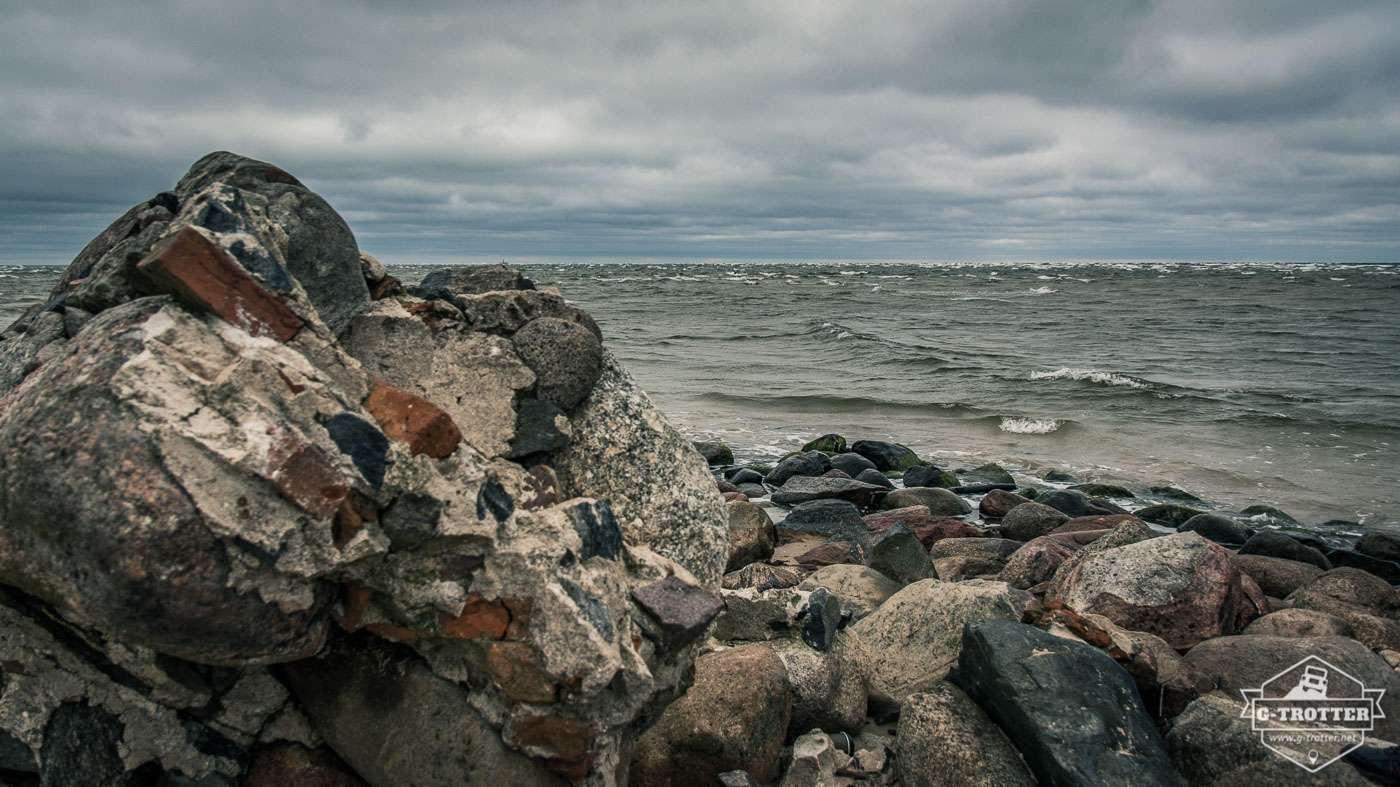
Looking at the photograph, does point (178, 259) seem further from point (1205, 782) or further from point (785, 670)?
point (1205, 782)

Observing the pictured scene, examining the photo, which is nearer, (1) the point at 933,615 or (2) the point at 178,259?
(2) the point at 178,259

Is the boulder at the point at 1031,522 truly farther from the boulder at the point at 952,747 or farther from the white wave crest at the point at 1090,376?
the white wave crest at the point at 1090,376

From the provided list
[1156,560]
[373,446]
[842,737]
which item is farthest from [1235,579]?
[373,446]

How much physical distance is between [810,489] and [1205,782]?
7470 mm

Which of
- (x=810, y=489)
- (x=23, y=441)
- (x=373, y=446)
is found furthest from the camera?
(x=810, y=489)

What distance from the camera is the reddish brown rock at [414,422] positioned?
2539 millimetres

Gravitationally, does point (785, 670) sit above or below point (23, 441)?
below

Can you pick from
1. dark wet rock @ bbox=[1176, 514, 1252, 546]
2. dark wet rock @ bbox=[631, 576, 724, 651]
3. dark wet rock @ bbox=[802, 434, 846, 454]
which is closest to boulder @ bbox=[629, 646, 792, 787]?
dark wet rock @ bbox=[631, 576, 724, 651]

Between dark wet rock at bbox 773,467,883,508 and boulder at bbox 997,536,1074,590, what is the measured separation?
3915mm

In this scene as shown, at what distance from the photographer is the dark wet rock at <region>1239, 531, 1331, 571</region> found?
8.41 meters

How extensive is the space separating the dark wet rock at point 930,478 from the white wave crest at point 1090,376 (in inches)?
372

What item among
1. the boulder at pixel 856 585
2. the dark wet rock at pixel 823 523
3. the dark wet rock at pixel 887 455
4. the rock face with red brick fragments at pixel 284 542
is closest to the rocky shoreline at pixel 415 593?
the rock face with red brick fragments at pixel 284 542

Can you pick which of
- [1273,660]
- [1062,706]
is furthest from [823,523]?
[1062,706]

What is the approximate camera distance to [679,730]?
3479mm
